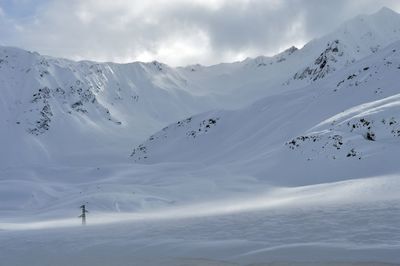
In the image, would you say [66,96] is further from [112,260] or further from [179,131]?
[112,260]

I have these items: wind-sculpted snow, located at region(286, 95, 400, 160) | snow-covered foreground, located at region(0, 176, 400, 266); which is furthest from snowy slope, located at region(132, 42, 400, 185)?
snow-covered foreground, located at region(0, 176, 400, 266)

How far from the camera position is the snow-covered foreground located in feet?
36.9

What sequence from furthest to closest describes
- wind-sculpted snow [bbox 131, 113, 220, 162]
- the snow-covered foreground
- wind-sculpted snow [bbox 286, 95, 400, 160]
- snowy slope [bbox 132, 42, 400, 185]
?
wind-sculpted snow [bbox 131, 113, 220, 162]
snowy slope [bbox 132, 42, 400, 185]
wind-sculpted snow [bbox 286, 95, 400, 160]
the snow-covered foreground

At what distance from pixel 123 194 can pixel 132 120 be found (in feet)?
539

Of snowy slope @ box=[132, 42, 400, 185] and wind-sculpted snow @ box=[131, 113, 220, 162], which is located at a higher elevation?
wind-sculpted snow @ box=[131, 113, 220, 162]

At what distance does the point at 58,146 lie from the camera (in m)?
164

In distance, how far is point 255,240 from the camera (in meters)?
13.3

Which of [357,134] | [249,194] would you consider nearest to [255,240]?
[249,194]

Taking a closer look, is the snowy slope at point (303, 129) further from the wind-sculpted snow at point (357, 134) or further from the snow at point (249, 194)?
the snow at point (249, 194)

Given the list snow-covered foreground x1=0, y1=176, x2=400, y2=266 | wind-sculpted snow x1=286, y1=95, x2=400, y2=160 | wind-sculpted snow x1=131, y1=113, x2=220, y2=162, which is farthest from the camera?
wind-sculpted snow x1=131, y1=113, x2=220, y2=162

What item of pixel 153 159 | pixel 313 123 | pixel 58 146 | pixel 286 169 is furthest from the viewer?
pixel 58 146

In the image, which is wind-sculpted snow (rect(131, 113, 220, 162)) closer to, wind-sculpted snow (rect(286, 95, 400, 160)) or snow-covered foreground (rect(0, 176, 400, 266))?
wind-sculpted snow (rect(286, 95, 400, 160))

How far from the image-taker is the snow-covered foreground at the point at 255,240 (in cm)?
1125

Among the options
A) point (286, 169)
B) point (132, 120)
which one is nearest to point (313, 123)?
point (286, 169)
